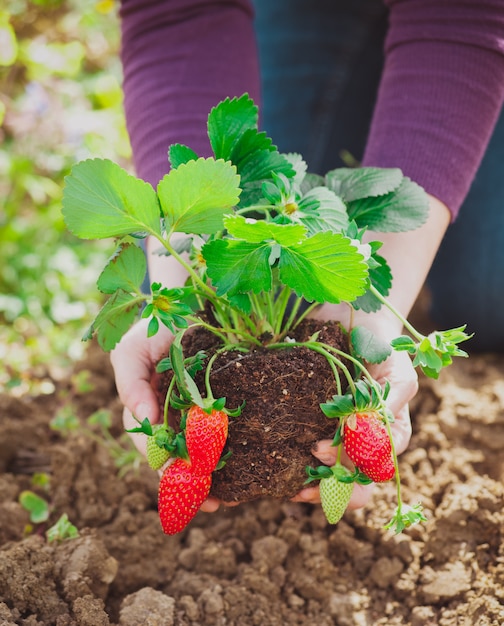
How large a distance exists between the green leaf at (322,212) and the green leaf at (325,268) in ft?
0.26

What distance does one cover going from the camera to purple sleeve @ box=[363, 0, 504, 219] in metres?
1.20

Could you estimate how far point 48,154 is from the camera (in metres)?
2.72

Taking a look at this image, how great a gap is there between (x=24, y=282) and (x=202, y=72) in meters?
1.14

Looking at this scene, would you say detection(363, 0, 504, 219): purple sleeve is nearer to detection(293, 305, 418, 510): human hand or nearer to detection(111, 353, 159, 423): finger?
detection(293, 305, 418, 510): human hand

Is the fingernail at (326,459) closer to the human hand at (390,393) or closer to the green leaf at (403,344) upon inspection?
the human hand at (390,393)

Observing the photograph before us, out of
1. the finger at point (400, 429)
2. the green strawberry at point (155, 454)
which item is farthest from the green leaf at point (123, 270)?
the finger at point (400, 429)

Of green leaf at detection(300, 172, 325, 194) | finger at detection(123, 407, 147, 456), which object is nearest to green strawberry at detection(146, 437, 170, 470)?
finger at detection(123, 407, 147, 456)

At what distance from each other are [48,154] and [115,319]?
1.95 meters

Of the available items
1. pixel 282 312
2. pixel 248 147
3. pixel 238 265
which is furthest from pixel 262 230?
pixel 282 312

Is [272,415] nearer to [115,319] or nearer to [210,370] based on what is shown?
[210,370]

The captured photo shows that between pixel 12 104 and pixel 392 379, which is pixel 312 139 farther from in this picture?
pixel 12 104

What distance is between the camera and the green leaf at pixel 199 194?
82 cm

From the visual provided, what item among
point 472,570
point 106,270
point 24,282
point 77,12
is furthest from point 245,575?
point 77,12

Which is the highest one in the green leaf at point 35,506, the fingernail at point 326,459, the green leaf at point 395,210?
the green leaf at point 395,210
